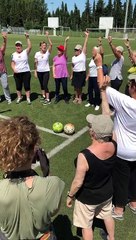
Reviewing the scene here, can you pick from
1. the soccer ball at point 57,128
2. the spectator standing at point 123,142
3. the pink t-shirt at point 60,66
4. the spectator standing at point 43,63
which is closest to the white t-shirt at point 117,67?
the pink t-shirt at point 60,66

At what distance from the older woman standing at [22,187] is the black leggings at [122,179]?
6.48 ft

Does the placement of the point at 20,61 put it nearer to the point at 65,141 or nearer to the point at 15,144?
the point at 65,141

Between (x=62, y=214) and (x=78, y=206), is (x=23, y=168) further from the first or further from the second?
(x=62, y=214)

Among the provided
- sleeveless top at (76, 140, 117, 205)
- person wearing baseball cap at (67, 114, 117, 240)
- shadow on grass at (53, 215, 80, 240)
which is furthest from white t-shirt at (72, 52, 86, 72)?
sleeveless top at (76, 140, 117, 205)

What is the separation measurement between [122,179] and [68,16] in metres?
109

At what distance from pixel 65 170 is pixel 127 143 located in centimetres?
214

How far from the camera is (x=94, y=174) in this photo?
3387 mm

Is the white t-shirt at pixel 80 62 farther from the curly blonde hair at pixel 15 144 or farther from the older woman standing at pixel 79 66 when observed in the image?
the curly blonde hair at pixel 15 144

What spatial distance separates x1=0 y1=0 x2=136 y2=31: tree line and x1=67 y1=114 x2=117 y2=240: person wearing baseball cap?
91.1 metres

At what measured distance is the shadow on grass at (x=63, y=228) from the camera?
4.24 meters

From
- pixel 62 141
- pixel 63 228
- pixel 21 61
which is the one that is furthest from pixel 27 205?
pixel 21 61

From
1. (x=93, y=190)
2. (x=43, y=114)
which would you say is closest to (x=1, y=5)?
(x=43, y=114)

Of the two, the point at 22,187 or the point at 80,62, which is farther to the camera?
the point at 80,62

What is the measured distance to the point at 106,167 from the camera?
341cm
